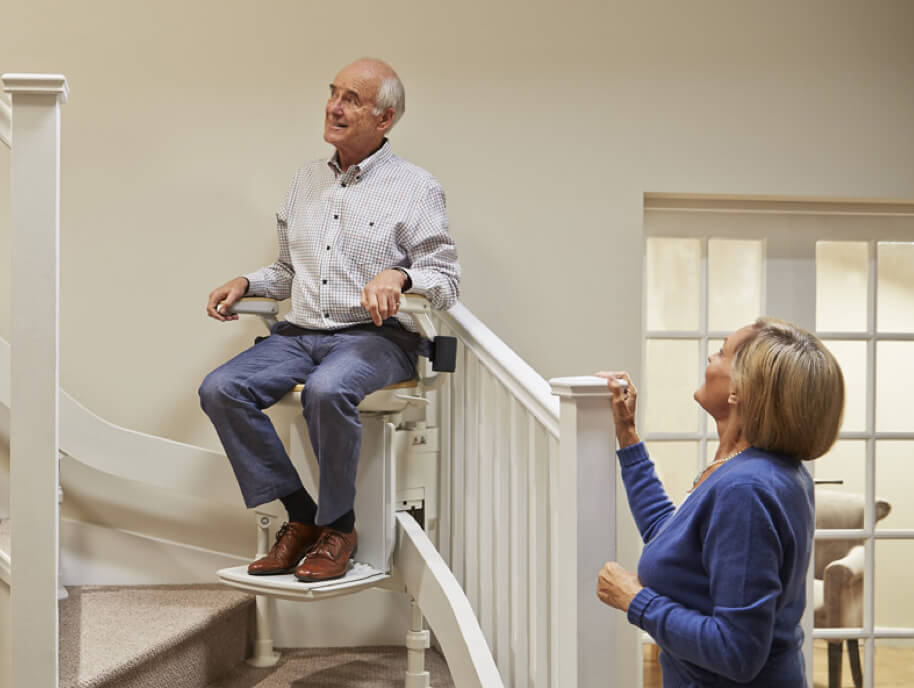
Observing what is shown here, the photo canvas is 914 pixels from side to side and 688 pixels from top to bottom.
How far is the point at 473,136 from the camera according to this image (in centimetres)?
279

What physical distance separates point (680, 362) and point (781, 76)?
103 centimetres

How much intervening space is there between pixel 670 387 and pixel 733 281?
1.45ft

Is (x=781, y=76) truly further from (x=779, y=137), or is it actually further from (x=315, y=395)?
(x=315, y=395)

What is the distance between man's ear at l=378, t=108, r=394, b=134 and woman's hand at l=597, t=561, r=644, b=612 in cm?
146

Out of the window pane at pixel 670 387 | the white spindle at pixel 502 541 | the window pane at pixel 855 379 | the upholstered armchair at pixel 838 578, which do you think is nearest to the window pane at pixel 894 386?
the window pane at pixel 855 379


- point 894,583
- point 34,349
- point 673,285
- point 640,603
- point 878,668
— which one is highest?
point 673,285

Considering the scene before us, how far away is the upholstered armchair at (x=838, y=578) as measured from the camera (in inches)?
120

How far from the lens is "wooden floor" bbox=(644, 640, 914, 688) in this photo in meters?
3.04

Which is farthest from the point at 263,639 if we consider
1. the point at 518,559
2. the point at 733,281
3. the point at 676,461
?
the point at 733,281

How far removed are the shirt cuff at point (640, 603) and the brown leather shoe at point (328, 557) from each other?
97 centimetres

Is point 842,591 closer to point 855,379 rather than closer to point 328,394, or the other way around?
point 855,379

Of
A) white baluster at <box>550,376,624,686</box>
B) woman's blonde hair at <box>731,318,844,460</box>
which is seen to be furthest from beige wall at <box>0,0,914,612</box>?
woman's blonde hair at <box>731,318,844,460</box>

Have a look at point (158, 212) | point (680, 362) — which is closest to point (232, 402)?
point (158, 212)

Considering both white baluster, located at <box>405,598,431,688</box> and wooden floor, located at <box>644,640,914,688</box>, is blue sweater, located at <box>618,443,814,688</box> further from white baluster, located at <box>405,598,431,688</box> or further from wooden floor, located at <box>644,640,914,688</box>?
wooden floor, located at <box>644,640,914,688</box>
